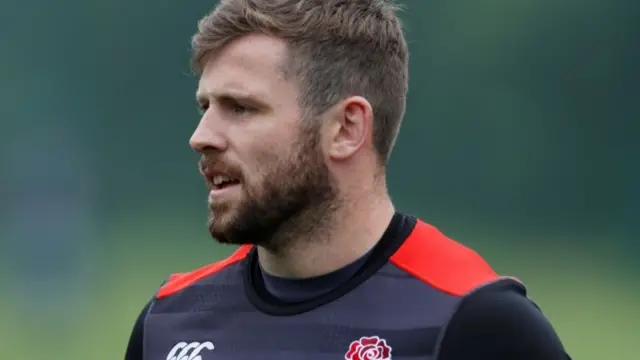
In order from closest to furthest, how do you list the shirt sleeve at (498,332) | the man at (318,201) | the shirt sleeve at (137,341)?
the shirt sleeve at (498,332) < the man at (318,201) < the shirt sleeve at (137,341)

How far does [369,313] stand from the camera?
1.68 metres

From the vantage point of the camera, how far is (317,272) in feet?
5.67

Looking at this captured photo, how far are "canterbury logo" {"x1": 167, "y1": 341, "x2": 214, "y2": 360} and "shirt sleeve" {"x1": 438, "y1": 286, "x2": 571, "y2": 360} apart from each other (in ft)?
1.39

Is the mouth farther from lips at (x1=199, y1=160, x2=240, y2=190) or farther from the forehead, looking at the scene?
the forehead

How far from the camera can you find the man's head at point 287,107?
1.67 m

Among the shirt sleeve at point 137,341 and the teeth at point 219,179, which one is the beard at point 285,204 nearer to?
the teeth at point 219,179

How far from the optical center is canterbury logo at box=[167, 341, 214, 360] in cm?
176

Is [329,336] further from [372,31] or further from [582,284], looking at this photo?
[582,284]

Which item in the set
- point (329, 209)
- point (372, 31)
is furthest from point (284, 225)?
point (372, 31)

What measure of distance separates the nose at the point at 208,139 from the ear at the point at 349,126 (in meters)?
0.18

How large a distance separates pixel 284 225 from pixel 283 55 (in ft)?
0.91

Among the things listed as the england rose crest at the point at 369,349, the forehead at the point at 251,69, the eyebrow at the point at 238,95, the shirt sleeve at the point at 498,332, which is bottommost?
the england rose crest at the point at 369,349

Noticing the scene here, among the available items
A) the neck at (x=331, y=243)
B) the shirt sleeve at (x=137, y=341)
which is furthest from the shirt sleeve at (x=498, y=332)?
the shirt sleeve at (x=137, y=341)

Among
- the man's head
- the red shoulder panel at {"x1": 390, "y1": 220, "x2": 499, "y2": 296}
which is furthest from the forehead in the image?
the red shoulder panel at {"x1": 390, "y1": 220, "x2": 499, "y2": 296}
